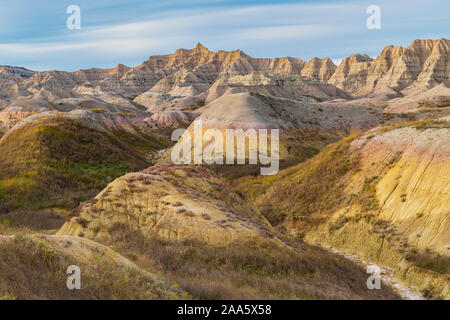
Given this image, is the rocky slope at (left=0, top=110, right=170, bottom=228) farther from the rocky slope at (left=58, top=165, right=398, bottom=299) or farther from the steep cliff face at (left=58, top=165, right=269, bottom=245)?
the rocky slope at (left=58, top=165, right=398, bottom=299)

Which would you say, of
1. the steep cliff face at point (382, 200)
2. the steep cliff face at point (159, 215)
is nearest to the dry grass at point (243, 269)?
the steep cliff face at point (159, 215)

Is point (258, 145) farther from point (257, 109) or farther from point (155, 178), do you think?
point (155, 178)

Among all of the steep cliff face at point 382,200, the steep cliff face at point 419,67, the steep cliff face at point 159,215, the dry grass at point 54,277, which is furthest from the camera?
the steep cliff face at point 419,67

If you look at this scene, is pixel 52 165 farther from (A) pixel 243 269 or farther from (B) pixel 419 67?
(B) pixel 419 67

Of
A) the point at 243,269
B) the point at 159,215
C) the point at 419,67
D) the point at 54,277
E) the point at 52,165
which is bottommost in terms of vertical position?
the point at 243,269

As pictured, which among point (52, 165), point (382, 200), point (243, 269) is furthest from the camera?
point (52, 165)

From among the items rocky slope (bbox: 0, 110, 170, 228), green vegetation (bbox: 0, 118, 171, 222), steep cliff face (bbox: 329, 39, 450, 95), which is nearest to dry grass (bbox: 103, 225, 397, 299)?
rocky slope (bbox: 0, 110, 170, 228)

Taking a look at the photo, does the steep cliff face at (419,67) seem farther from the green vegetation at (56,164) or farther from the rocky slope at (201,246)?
the rocky slope at (201,246)

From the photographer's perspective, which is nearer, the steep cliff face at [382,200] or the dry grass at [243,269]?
the dry grass at [243,269]

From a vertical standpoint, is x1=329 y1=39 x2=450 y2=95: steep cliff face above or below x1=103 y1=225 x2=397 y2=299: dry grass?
above

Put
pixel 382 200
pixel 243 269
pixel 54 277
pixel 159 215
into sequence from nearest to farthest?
1. pixel 54 277
2. pixel 243 269
3. pixel 159 215
4. pixel 382 200

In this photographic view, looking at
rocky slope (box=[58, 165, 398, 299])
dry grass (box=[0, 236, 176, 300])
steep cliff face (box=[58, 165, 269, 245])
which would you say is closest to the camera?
dry grass (box=[0, 236, 176, 300])

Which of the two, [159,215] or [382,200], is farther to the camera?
[382,200]

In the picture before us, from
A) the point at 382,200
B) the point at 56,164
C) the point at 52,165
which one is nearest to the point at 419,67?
the point at 382,200
